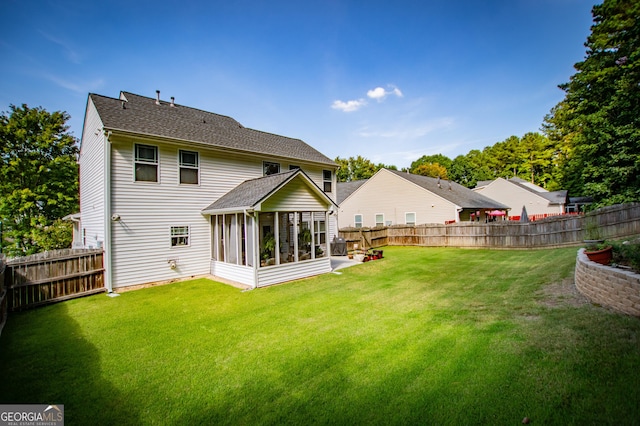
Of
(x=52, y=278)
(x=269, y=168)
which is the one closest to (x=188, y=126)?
(x=269, y=168)

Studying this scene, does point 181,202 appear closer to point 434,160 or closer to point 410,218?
point 410,218

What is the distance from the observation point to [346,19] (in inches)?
498

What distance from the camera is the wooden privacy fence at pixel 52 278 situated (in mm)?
7273

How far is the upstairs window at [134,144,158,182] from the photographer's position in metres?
9.90

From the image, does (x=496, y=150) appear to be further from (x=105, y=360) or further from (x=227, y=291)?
(x=105, y=360)

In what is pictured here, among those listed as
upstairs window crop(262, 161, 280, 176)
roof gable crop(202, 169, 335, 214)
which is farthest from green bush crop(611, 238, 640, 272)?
upstairs window crop(262, 161, 280, 176)

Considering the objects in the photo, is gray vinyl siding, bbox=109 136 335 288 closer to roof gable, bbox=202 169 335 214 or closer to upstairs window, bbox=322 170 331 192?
roof gable, bbox=202 169 335 214

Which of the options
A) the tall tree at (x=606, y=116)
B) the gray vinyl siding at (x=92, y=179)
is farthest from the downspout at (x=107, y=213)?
the tall tree at (x=606, y=116)

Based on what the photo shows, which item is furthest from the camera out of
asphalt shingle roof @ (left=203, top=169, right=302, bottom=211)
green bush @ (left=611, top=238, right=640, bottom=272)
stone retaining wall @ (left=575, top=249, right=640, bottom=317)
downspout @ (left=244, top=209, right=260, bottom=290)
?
asphalt shingle roof @ (left=203, top=169, right=302, bottom=211)

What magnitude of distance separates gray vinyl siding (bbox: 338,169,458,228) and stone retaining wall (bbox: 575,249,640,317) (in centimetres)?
1515

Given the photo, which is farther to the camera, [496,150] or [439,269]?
[496,150]

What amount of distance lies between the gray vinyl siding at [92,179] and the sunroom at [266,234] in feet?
11.7

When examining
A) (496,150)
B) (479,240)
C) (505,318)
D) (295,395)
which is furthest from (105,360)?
(496,150)

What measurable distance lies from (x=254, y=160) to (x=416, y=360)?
11246mm
